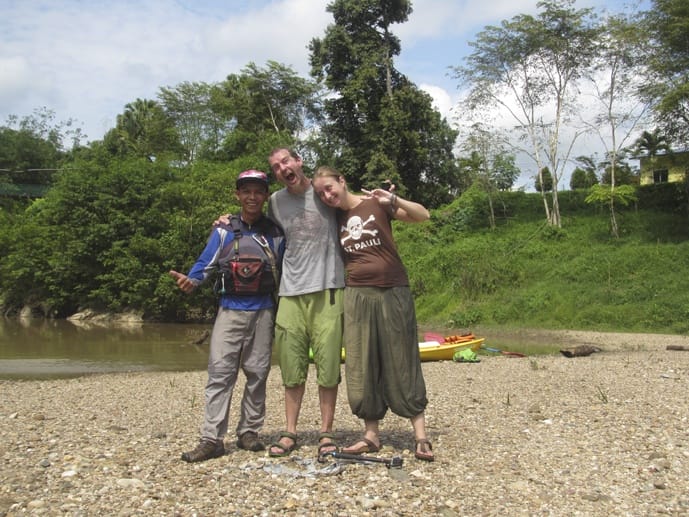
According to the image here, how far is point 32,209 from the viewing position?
4481 cm

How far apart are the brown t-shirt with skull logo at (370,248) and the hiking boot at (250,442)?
1477 mm

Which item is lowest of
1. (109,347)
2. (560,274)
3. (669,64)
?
(109,347)

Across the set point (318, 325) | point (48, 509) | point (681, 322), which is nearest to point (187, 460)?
point (48, 509)

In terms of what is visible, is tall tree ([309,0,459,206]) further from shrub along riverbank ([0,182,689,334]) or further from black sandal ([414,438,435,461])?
black sandal ([414,438,435,461])

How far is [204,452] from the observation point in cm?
454

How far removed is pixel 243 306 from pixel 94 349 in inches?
721

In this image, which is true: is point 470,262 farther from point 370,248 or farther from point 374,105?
point 370,248

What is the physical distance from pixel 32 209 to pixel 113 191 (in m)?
14.8

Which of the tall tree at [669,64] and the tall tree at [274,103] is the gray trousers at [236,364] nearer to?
the tall tree at [669,64]

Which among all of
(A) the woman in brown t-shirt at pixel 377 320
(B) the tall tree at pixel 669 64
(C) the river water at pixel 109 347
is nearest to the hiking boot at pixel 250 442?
(A) the woman in brown t-shirt at pixel 377 320

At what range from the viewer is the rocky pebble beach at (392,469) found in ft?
12.5

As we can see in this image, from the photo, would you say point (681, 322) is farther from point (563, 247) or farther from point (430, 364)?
point (430, 364)

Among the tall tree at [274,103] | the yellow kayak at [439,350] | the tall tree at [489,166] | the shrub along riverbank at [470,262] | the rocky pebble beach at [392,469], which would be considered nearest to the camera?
the rocky pebble beach at [392,469]

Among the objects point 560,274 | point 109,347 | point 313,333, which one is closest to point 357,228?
point 313,333
